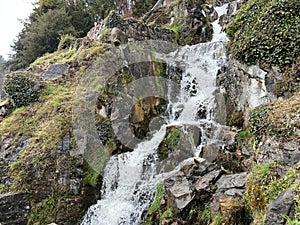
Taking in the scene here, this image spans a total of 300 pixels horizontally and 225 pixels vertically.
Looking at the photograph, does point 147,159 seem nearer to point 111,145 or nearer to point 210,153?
point 111,145

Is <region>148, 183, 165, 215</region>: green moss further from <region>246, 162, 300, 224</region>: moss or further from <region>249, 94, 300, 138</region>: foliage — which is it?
<region>249, 94, 300, 138</region>: foliage

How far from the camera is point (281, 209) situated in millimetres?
3535

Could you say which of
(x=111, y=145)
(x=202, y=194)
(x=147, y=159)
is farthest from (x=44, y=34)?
(x=202, y=194)

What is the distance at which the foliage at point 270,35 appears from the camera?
7496 mm

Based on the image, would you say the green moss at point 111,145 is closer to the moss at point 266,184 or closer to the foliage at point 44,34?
the moss at point 266,184

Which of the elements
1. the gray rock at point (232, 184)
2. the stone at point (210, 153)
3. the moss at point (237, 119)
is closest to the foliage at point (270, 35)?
the moss at point (237, 119)

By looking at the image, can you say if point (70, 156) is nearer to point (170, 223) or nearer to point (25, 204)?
point (25, 204)

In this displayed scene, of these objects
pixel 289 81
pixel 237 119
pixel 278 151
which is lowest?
pixel 237 119

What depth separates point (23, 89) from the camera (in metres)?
10.6

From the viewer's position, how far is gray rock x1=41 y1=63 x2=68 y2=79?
11938 mm

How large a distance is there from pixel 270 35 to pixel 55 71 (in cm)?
928

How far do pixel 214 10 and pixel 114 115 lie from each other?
13.1m

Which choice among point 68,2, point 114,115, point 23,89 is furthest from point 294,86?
point 68,2

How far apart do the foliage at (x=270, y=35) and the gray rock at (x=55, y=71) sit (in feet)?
25.5
